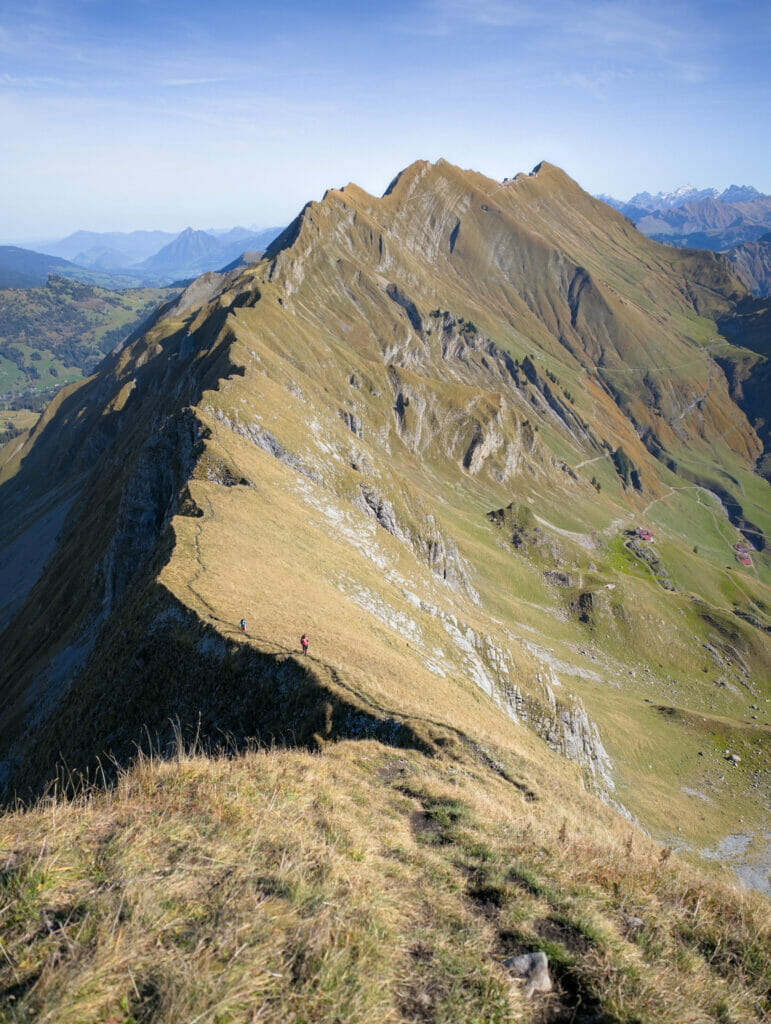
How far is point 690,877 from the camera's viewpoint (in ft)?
33.3

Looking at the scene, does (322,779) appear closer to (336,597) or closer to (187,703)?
(187,703)

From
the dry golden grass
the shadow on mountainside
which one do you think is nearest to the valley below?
the dry golden grass

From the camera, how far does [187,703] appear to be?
2373cm

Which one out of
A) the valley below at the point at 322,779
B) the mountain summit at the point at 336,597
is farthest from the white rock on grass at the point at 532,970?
the mountain summit at the point at 336,597

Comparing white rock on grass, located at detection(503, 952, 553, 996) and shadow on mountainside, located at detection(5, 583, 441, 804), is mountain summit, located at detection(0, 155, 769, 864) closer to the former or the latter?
shadow on mountainside, located at detection(5, 583, 441, 804)

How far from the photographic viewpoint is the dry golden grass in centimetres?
562

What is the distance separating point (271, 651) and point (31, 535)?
5152 inches

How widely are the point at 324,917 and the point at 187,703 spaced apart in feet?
64.4

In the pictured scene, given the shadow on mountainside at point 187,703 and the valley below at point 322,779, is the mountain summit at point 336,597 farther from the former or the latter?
the valley below at point 322,779

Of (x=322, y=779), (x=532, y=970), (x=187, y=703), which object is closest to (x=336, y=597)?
(x=187, y=703)

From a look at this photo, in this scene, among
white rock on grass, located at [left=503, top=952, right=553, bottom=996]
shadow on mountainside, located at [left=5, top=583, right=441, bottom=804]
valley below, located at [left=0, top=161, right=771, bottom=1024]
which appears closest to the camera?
valley below, located at [left=0, top=161, right=771, bottom=1024]

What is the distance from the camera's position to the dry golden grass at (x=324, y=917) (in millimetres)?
5625

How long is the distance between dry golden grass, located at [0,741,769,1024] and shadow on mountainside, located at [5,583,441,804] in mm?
9344

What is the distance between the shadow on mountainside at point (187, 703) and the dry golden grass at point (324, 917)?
368 inches
